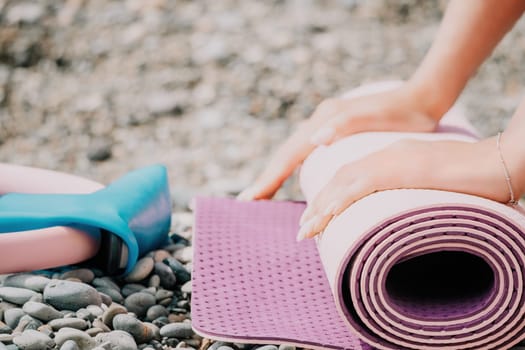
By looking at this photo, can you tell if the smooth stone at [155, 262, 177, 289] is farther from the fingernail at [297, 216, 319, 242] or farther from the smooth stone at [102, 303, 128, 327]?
the fingernail at [297, 216, 319, 242]

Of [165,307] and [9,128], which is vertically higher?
[165,307]

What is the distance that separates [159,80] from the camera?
5.13m

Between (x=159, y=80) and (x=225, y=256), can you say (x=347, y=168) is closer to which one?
(x=225, y=256)

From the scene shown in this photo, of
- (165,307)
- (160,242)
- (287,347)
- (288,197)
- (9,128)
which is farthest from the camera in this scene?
(9,128)

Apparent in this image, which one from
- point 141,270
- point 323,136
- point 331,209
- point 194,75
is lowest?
point 194,75

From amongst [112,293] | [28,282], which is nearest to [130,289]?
[112,293]

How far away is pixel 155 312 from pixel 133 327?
0.18m

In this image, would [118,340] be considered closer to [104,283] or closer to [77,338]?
[77,338]

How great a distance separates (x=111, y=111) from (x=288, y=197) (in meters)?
1.31

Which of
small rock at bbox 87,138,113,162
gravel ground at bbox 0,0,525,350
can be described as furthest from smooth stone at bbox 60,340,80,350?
small rock at bbox 87,138,113,162

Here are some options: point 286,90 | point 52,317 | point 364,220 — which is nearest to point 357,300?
point 364,220

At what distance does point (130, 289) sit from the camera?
2533 mm

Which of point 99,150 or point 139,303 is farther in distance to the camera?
point 99,150

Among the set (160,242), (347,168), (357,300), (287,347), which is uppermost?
(347,168)
